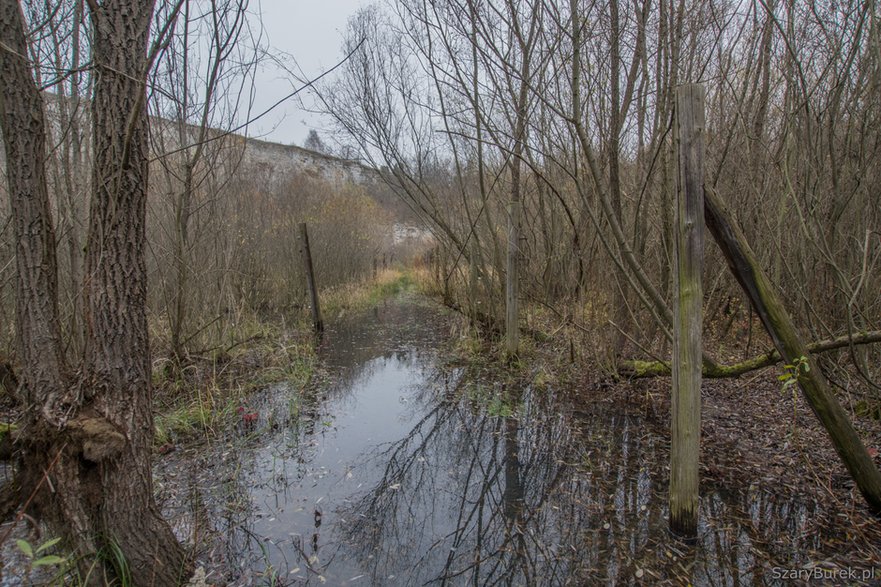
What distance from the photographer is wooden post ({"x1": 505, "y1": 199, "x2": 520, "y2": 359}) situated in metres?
5.95

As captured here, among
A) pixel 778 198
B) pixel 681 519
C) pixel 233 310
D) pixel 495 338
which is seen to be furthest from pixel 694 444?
pixel 233 310

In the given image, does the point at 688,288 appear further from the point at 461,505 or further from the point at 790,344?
the point at 461,505

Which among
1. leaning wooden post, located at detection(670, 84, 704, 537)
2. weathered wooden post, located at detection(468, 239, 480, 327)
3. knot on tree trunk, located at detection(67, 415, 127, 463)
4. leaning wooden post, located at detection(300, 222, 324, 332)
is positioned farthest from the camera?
leaning wooden post, located at detection(300, 222, 324, 332)

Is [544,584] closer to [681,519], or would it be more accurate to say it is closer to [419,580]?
[419,580]

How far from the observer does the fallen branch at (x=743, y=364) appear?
9.15 feet

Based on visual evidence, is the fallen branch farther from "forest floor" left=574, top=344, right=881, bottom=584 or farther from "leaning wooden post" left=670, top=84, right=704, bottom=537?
"leaning wooden post" left=670, top=84, right=704, bottom=537

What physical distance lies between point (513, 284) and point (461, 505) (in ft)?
11.3

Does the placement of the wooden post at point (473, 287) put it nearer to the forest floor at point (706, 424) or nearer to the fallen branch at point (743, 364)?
the forest floor at point (706, 424)

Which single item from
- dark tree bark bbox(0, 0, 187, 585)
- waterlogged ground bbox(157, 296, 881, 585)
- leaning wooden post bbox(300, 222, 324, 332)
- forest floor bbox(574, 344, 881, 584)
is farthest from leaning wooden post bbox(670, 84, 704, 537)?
leaning wooden post bbox(300, 222, 324, 332)

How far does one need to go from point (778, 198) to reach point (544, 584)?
426 centimetres

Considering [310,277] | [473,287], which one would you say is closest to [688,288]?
[473,287]

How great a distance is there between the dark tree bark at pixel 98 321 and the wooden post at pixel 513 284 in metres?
4.47

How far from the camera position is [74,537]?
1921mm

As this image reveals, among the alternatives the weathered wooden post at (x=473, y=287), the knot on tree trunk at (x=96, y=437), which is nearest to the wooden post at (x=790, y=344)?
the knot on tree trunk at (x=96, y=437)
